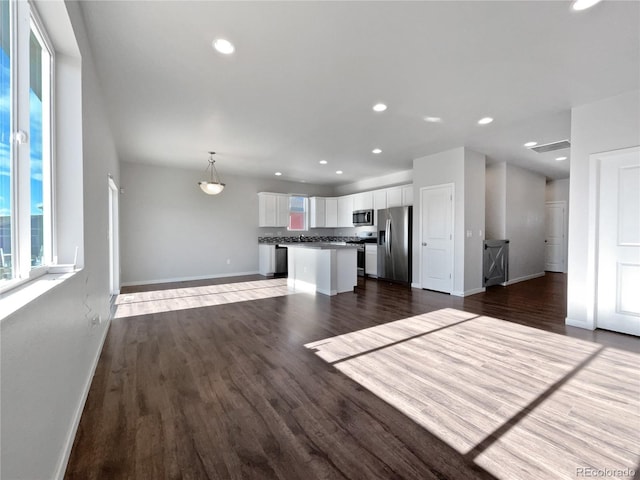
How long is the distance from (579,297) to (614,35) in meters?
2.80

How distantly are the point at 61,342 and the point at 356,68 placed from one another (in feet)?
9.95

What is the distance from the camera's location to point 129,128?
423 cm

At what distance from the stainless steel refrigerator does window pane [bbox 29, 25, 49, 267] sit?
5797 millimetres

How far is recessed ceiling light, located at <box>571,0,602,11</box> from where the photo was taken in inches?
75.7

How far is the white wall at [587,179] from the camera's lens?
3184 millimetres

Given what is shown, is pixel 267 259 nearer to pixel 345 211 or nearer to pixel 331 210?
pixel 331 210

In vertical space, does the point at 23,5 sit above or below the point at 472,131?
below

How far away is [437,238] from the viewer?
5.59m

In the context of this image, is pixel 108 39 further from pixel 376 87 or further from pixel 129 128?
pixel 376 87

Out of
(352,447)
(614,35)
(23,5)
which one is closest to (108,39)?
(23,5)

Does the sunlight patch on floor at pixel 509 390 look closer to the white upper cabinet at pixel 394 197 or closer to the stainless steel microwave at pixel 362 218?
the white upper cabinet at pixel 394 197

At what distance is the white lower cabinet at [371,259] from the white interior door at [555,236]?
212 inches

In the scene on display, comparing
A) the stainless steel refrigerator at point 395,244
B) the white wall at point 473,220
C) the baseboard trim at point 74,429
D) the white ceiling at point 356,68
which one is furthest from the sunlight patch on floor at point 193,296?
the white wall at point 473,220

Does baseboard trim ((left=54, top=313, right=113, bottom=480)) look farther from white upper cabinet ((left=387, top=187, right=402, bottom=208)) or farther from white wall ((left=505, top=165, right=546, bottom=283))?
white wall ((left=505, top=165, right=546, bottom=283))
